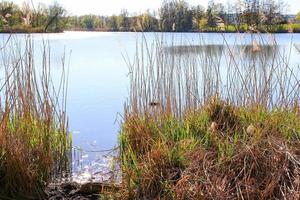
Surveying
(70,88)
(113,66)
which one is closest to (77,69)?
(113,66)

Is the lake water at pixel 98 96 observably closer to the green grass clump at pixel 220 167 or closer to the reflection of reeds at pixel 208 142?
the reflection of reeds at pixel 208 142

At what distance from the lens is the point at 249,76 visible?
3.47 m

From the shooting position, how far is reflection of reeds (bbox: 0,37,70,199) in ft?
8.20

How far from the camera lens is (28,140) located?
8.78ft

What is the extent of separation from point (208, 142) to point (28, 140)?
112 centimetres

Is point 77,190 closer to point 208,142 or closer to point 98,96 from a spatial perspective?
point 208,142

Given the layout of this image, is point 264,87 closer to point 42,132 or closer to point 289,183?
point 289,183

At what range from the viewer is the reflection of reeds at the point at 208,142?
7.62 feet

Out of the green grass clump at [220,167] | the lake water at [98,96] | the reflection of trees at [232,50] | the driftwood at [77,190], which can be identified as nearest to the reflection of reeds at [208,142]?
the green grass clump at [220,167]

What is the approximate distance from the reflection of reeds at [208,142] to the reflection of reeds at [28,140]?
0.50m

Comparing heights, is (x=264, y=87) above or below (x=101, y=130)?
above

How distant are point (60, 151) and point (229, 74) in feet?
4.98

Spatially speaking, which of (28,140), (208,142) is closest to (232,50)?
(208,142)

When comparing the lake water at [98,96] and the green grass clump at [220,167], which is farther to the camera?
the lake water at [98,96]
